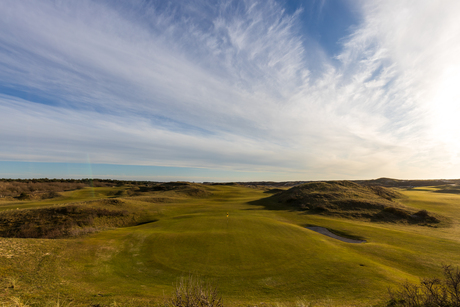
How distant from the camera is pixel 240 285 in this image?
430 inches

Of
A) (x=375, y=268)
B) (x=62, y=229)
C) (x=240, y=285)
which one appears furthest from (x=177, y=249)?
(x=62, y=229)

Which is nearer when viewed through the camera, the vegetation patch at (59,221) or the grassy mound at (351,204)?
the vegetation patch at (59,221)

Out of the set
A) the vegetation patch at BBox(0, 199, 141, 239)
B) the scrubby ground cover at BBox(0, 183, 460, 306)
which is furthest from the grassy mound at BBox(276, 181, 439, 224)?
the vegetation patch at BBox(0, 199, 141, 239)

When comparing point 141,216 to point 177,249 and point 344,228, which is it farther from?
point 344,228

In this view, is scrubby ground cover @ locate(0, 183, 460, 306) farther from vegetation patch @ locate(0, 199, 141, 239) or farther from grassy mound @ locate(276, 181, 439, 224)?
grassy mound @ locate(276, 181, 439, 224)

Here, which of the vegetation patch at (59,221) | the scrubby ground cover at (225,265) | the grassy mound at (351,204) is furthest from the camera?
the grassy mound at (351,204)

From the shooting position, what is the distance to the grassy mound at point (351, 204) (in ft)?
103

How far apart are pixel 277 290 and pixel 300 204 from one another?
36.2m

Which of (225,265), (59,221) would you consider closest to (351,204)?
(225,265)

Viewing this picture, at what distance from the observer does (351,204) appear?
37.9m

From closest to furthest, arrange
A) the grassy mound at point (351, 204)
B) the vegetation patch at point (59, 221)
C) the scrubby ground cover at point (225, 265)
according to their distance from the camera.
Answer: the scrubby ground cover at point (225, 265) → the vegetation patch at point (59, 221) → the grassy mound at point (351, 204)

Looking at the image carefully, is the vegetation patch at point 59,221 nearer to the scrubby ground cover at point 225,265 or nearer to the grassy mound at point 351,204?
the scrubby ground cover at point 225,265

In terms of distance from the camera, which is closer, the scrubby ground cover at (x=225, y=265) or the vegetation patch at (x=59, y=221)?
the scrubby ground cover at (x=225, y=265)

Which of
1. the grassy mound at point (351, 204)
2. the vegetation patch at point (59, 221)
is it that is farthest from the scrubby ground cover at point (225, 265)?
the grassy mound at point (351, 204)
